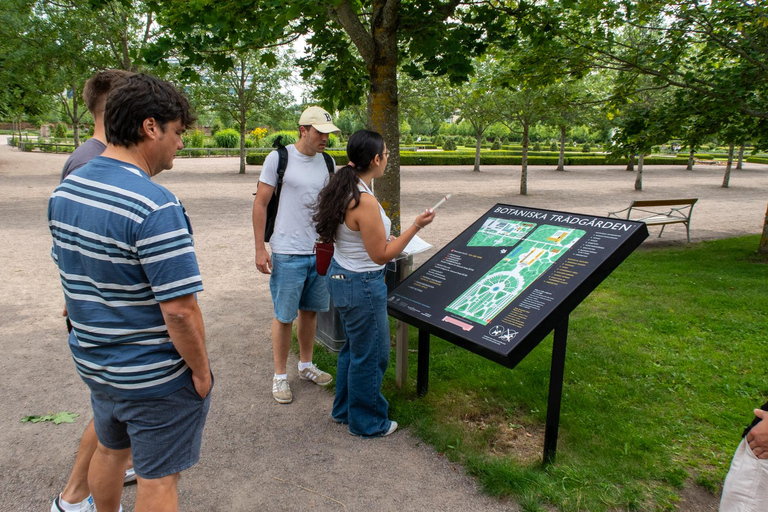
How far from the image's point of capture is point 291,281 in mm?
3664

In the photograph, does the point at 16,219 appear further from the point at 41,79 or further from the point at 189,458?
the point at 189,458

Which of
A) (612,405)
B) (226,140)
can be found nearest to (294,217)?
(612,405)

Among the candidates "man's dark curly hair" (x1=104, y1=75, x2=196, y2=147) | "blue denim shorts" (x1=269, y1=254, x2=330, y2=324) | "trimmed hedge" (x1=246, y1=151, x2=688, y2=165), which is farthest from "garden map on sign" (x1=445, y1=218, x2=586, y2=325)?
"trimmed hedge" (x1=246, y1=151, x2=688, y2=165)

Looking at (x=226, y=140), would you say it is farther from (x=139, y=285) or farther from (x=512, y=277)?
(x=139, y=285)

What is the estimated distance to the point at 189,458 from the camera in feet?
6.38

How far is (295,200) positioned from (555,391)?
79.1 inches

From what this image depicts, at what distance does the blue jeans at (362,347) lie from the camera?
303 cm

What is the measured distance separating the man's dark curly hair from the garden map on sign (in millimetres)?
1850

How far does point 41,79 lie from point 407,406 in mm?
16477

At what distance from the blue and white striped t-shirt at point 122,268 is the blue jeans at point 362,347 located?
1.30 m

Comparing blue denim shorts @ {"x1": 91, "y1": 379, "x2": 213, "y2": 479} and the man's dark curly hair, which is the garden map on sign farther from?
the man's dark curly hair

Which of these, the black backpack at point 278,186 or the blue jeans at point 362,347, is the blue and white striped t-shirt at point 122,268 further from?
the black backpack at point 278,186

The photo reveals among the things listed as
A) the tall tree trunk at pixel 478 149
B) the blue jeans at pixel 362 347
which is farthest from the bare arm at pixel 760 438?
the tall tree trunk at pixel 478 149

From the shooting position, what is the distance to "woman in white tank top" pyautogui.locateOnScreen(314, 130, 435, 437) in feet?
9.36
